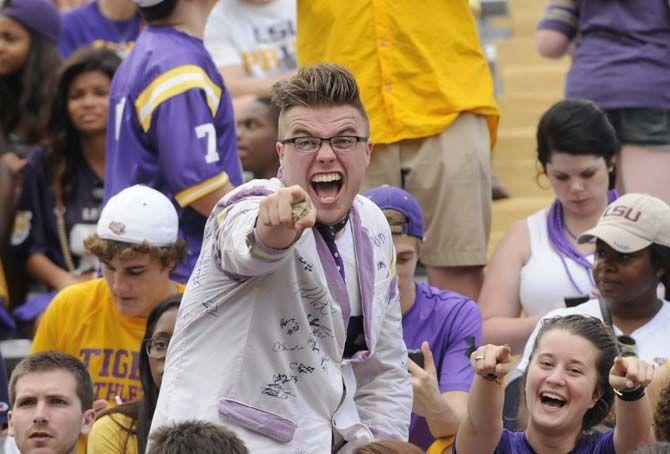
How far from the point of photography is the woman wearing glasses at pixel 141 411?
4832mm

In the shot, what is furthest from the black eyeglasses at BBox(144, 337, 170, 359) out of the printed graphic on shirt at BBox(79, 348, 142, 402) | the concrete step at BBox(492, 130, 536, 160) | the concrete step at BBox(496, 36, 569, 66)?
the concrete step at BBox(496, 36, 569, 66)

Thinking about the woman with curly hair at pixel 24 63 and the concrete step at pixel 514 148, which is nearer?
the woman with curly hair at pixel 24 63

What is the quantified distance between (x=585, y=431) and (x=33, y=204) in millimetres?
3378

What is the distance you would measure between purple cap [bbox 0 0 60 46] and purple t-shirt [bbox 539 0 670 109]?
8.61 ft

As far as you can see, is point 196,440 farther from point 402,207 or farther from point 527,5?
point 527,5

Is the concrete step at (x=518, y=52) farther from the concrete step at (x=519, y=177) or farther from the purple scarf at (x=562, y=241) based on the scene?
the purple scarf at (x=562, y=241)

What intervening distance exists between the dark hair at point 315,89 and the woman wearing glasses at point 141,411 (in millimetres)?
1407

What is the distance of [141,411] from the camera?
4852 mm

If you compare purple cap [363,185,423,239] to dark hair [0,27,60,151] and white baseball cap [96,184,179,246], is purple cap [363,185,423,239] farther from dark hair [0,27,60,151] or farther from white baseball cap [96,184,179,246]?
dark hair [0,27,60,151]

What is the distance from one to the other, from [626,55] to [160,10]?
7.21 feet

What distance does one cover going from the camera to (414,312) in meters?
5.31

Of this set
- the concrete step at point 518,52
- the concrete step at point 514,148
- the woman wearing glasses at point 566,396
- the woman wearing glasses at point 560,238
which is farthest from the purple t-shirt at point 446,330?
the concrete step at point 518,52

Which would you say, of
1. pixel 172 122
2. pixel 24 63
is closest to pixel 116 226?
pixel 172 122

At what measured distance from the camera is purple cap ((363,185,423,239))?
5293 mm
